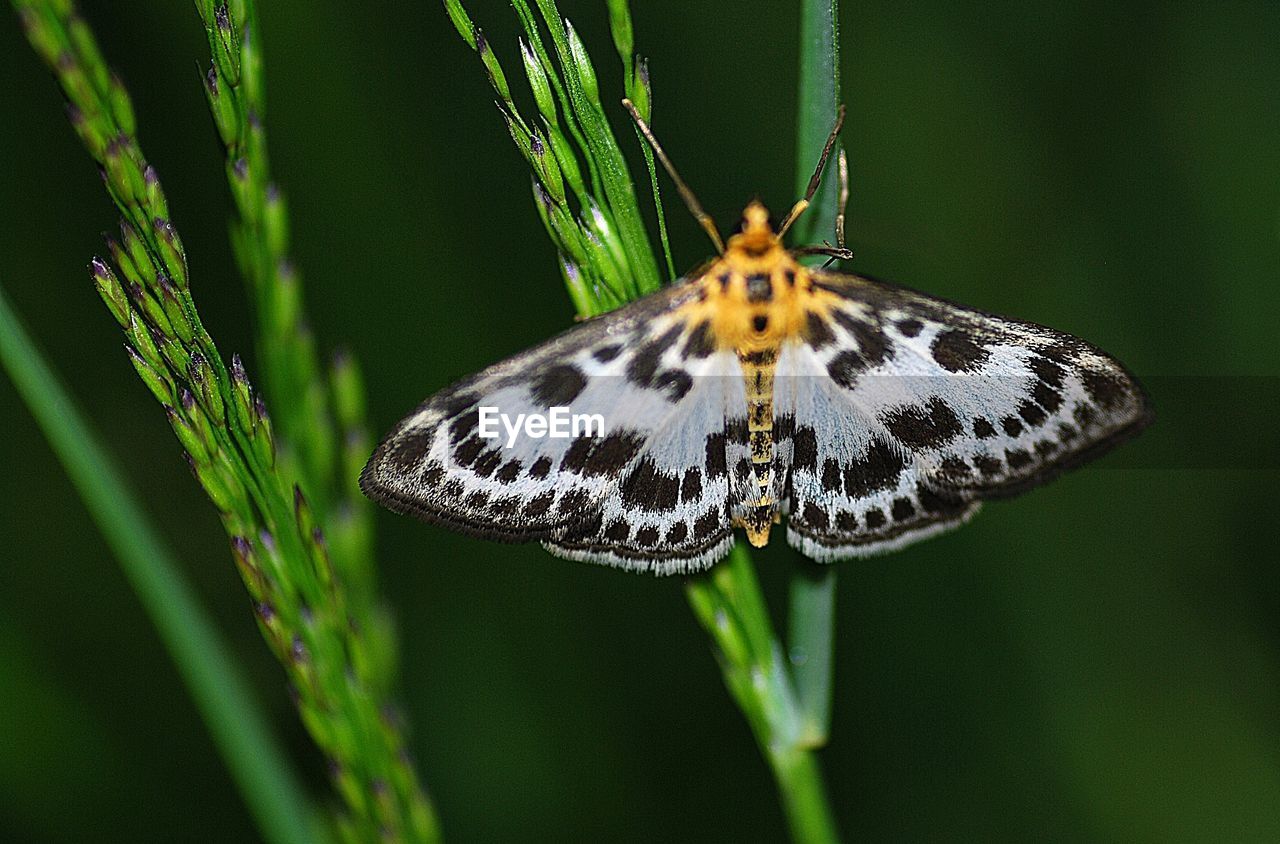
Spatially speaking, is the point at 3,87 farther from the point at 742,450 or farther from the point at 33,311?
the point at 742,450

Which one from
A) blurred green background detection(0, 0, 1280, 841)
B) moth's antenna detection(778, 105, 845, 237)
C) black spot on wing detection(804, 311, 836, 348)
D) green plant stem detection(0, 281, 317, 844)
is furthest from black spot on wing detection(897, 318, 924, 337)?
green plant stem detection(0, 281, 317, 844)

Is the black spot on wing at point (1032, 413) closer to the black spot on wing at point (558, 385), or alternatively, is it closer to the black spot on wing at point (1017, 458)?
the black spot on wing at point (1017, 458)

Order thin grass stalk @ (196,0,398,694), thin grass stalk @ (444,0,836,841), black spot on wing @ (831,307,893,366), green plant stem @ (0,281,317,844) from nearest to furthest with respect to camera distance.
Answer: green plant stem @ (0,281,317,844)
thin grass stalk @ (196,0,398,694)
thin grass stalk @ (444,0,836,841)
black spot on wing @ (831,307,893,366)

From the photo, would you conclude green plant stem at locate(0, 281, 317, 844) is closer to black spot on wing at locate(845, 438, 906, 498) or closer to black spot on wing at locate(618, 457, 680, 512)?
black spot on wing at locate(618, 457, 680, 512)

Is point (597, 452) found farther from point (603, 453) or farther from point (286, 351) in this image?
point (286, 351)

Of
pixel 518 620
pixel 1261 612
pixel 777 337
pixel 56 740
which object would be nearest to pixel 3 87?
pixel 56 740

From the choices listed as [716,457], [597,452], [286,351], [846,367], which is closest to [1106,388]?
[846,367]
